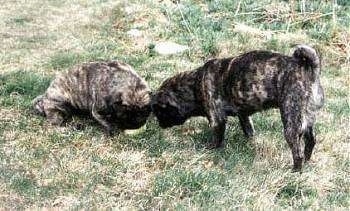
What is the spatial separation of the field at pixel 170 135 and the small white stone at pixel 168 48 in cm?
16

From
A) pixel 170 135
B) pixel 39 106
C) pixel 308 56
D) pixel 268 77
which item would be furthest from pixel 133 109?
pixel 308 56

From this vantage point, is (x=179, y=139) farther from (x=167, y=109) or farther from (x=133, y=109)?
(x=133, y=109)

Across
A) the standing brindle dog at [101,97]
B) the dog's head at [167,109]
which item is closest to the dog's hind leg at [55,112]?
the standing brindle dog at [101,97]

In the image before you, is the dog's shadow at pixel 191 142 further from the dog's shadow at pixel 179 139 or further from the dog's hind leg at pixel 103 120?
the dog's hind leg at pixel 103 120

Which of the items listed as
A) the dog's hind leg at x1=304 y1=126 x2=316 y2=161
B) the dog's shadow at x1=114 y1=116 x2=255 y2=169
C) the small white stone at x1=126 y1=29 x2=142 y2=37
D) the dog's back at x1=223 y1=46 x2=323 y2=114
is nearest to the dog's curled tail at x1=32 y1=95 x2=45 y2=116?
the dog's shadow at x1=114 y1=116 x2=255 y2=169

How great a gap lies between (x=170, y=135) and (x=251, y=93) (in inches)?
A: 54.4

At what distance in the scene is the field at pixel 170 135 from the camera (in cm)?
634

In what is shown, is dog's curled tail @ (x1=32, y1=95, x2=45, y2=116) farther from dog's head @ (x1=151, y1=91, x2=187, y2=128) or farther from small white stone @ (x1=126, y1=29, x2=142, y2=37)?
small white stone @ (x1=126, y1=29, x2=142, y2=37)

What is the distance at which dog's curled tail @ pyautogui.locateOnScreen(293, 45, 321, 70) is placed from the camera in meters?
6.55

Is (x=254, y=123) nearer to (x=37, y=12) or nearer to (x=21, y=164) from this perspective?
(x=21, y=164)

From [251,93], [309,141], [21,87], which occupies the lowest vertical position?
[21,87]

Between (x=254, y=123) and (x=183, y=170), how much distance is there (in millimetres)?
2052

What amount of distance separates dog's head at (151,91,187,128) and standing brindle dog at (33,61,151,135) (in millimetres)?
194

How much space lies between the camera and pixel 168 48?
456 inches
